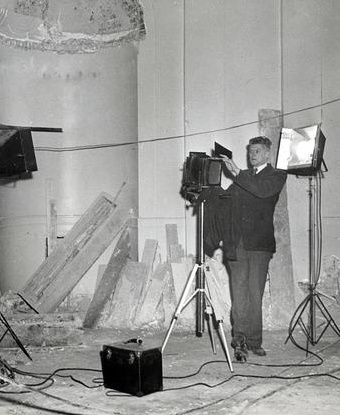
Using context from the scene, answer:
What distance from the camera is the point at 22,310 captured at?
5.23 m

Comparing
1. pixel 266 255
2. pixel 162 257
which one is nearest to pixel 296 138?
pixel 266 255

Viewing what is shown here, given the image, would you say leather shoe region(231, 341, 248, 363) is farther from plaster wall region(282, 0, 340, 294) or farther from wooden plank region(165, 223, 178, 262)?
wooden plank region(165, 223, 178, 262)

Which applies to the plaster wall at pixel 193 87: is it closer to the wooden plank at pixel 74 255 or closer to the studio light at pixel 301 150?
the wooden plank at pixel 74 255

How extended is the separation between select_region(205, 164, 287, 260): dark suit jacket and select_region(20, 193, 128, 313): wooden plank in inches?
67.0

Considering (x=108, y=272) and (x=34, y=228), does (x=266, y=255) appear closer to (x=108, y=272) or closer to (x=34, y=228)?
(x=108, y=272)

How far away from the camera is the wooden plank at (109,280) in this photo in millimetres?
5562

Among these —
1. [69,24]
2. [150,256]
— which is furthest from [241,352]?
[69,24]

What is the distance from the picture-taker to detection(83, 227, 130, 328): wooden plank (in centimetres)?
556

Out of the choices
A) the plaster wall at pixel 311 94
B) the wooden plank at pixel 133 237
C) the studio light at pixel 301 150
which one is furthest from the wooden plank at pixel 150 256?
the studio light at pixel 301 150

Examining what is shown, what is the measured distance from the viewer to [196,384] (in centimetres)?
342

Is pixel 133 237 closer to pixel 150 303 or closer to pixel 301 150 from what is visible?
pixel 150 303

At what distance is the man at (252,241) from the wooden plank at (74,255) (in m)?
1.73

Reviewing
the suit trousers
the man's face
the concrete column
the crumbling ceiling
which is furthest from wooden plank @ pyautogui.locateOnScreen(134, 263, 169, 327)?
the crumbling ceiling

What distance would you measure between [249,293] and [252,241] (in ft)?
1.41
